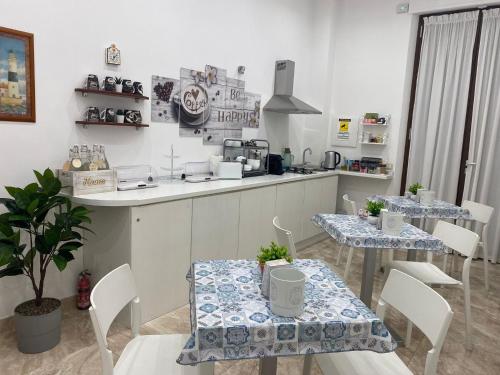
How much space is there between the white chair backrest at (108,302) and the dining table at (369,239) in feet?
4.30

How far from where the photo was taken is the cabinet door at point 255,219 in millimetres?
3289

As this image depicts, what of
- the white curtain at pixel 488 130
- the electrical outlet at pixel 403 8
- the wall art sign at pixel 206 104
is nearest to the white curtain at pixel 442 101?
the white curtain at pixel 488 130

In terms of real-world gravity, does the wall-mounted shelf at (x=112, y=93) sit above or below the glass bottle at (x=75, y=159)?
above

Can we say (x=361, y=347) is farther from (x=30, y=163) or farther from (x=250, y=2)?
(x=250, y=2)

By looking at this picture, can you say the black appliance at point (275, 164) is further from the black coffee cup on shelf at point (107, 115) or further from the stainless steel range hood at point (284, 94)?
the black coffee cup on shelf at point (107, 115)

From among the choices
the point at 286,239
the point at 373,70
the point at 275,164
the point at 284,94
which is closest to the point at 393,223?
the point at 286,239

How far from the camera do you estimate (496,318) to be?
2926mm

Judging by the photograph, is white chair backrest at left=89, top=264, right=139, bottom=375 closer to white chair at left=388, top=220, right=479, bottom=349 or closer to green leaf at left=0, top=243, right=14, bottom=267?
green leaf at left=0, top=243, right=14, bottom=267

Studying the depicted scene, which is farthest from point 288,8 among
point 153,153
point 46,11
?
point 46,11

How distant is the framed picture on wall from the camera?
7.39 feet

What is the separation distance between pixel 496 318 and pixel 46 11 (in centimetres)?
407

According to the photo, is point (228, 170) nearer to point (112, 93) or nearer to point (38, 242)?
point (112, 93)

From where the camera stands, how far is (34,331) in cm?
211

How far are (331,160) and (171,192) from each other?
3.04 meters
